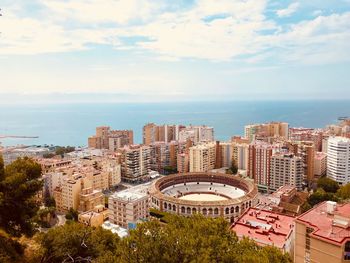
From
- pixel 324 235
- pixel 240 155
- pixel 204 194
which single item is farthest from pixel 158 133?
pixel 324 235

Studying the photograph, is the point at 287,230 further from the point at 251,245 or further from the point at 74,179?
the point at 74,179

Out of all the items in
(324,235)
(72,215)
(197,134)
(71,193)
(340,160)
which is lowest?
(72,215)

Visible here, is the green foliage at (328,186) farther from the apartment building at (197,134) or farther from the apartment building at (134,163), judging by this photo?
the apartment building at (197,134)

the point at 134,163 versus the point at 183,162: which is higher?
the point at 134,163

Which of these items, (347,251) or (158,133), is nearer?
(347,251)

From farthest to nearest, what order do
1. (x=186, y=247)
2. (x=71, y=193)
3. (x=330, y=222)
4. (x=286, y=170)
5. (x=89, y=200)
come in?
1. (x=286, y=170)
2. (x=71, y=193)
3. (x=89, y=200)
4. (x=330, y=222)
5. (x=186, y=247)

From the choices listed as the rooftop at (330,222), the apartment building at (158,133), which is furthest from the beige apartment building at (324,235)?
the apartment building at (158,133)

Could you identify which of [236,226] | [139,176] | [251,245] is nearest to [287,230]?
[236,226]

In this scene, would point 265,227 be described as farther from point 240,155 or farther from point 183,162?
point 183,162
